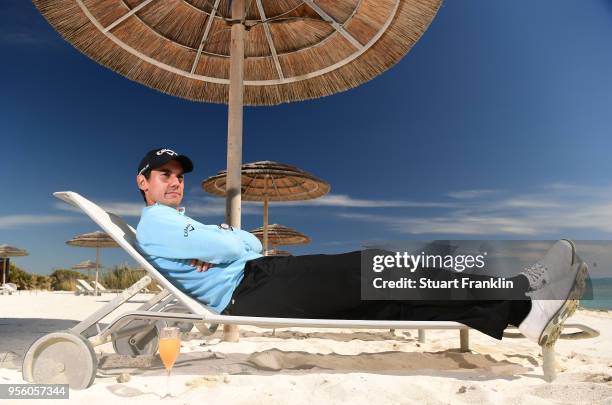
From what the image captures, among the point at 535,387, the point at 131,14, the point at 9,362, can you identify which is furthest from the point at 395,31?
the point at 9,362

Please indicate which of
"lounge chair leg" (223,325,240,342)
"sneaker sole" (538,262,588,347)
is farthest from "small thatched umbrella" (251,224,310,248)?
"sneaker sole" (538,262,588,347)

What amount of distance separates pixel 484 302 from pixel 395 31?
3.57 metres

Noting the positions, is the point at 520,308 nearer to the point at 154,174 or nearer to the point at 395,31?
the point at 154,174

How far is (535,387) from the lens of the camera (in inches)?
94.2

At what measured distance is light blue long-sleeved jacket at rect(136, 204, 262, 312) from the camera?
2535 millimetres

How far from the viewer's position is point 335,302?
254cm

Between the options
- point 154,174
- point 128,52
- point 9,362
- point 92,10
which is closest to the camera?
point 154,174

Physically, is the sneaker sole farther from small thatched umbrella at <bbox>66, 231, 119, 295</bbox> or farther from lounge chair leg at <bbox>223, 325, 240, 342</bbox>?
small thatched umbrella at <bbox>66, 231, 119, 295</bbox>

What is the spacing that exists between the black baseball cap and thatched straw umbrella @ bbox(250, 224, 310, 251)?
10018 millimetres

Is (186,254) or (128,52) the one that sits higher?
(128,52)

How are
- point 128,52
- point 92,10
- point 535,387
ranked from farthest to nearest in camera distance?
point 128,52 < point 92,10 < point 535,387

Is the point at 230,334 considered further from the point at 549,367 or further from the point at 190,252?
the point at 549,367

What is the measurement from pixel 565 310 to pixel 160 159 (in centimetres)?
234

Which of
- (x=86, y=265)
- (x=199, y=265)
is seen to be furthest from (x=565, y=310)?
(x=86, y=265)
